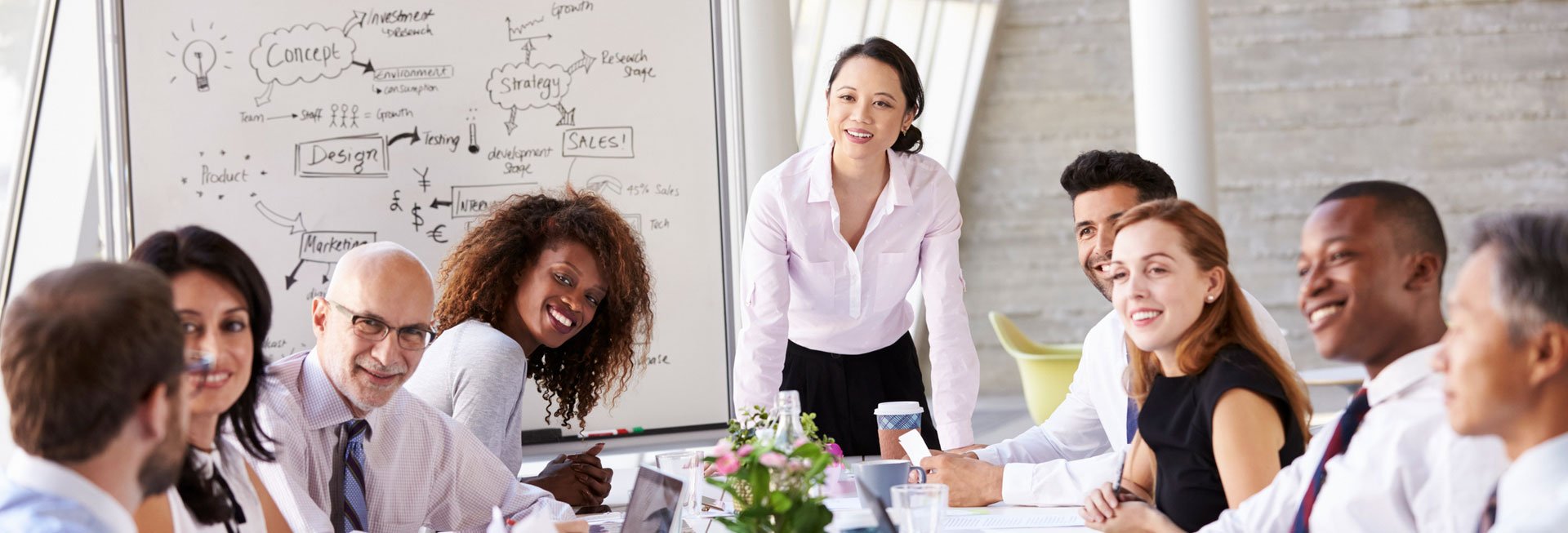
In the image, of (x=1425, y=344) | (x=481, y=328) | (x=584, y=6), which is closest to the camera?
(x=1425, y=344)

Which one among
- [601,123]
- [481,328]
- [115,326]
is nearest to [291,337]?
[601,123]

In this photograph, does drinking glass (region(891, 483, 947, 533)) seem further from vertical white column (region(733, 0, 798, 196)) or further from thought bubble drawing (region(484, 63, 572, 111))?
vertical white column (region(733, 0, 798, 196))

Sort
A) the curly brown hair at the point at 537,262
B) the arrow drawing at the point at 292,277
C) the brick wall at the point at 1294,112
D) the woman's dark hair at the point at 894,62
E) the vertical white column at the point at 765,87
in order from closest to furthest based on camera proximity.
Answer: the curly brown hair at the point at 537,262 → the woman's dark hair at the point at 894,62 → the arrow drawing at the point at 292,277 → the vertical white column at the point at 765,87 → the brick wall at the point at 1294,112

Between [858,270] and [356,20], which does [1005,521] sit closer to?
[858,270]

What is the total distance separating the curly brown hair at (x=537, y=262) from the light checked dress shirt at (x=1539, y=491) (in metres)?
1.94

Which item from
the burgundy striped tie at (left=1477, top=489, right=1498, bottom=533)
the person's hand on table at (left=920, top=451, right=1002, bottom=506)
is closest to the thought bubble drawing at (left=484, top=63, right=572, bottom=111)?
the person's hand on table at (left=920, top=451, right=1002, bottom=506)

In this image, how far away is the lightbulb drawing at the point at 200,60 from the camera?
12.2 feet

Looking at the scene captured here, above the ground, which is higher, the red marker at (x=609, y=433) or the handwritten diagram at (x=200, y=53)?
the handwritten diagram at (x=200, y=53)

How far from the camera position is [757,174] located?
499 centimetres

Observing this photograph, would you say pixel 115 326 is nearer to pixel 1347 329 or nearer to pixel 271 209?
pixel 1347 329

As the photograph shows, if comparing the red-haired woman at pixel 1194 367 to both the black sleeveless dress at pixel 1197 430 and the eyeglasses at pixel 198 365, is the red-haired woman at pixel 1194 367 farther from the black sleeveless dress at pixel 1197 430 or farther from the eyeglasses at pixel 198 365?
the eyeglasses at pixel 198 365

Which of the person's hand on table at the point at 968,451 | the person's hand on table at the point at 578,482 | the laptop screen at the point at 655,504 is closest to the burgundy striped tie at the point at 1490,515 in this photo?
the laptop screen at the point at 655,504

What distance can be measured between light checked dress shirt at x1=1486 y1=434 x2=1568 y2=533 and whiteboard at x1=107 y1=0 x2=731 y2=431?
278 cm

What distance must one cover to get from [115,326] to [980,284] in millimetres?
8941
